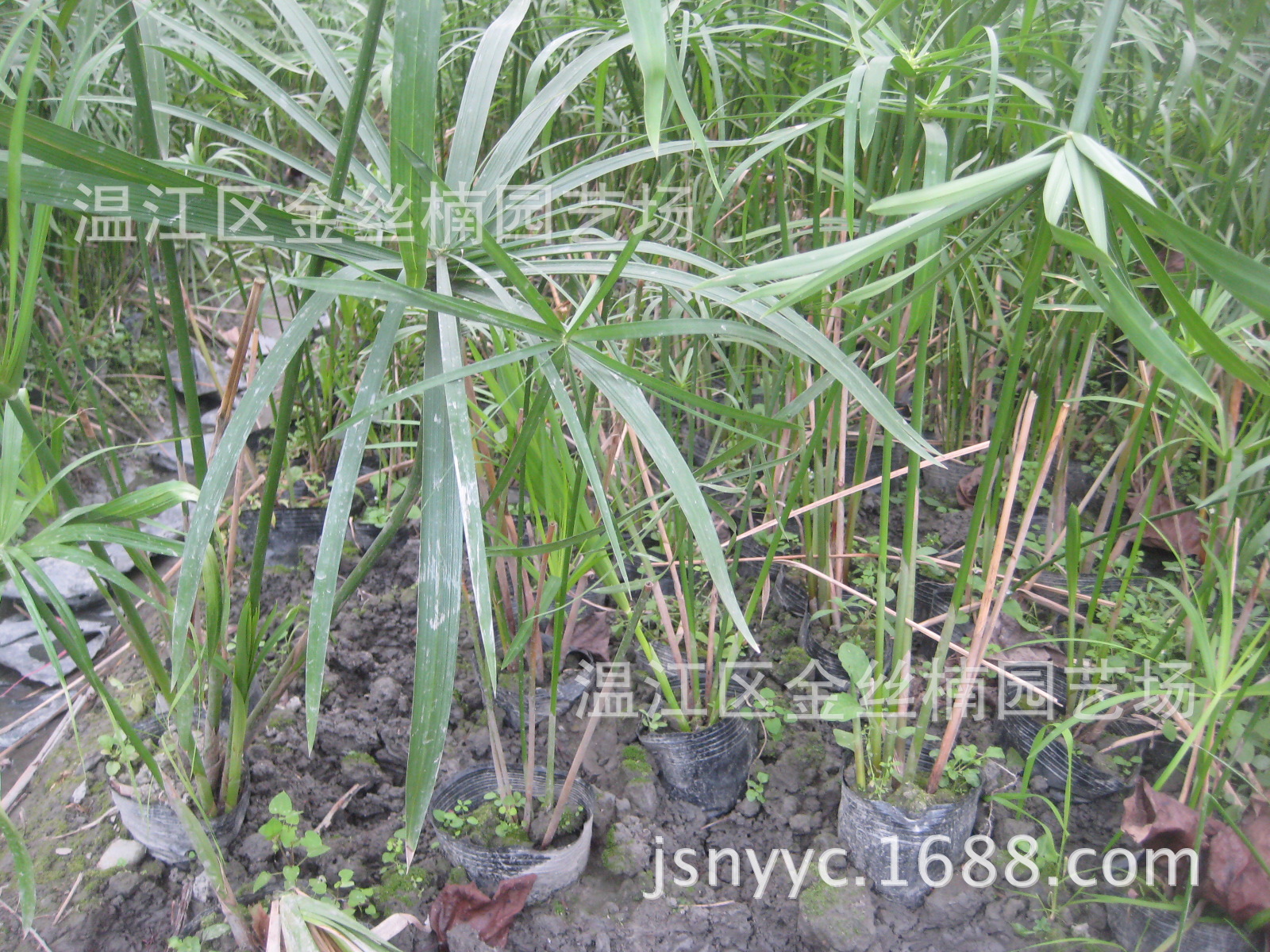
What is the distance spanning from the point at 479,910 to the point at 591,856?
7.3 inches

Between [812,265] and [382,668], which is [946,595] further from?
[812,265]

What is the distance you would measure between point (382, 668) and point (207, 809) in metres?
0.39

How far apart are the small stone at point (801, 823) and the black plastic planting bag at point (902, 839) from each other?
0.19 feet

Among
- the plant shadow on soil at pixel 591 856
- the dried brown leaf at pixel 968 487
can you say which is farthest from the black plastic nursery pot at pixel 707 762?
the dried brown leaf at pixel 968 487

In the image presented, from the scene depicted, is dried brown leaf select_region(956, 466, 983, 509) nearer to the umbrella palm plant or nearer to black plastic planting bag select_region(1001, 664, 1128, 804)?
black plastic planting bag select_region(1001, 664, 1128, 804)

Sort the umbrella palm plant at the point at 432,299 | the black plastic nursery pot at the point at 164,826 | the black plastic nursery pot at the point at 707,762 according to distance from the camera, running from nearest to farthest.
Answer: the umbrella palm plant at the point at 432,299
the black plastic nursery pot at the point at 164,826
the black plastic nursery pot at the point at 707,762

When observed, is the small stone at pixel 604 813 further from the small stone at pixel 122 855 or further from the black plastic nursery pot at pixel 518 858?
the small stone at pixel 122 855

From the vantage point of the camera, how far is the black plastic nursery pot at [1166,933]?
90cm

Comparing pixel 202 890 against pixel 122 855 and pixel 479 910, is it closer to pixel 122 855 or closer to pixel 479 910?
pixel 122 855

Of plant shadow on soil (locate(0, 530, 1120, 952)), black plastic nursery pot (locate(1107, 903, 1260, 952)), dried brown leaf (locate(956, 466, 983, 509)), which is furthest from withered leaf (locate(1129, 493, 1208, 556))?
black plastic nursery pot (locate(1107, 903, 1260, 952))

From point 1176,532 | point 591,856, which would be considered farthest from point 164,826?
point 1176,532

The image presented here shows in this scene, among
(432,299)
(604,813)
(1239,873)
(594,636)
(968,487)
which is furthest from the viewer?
(968,487)

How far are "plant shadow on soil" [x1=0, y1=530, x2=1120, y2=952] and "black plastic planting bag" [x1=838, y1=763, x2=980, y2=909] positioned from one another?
18 millimetres

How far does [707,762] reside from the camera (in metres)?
1.09
